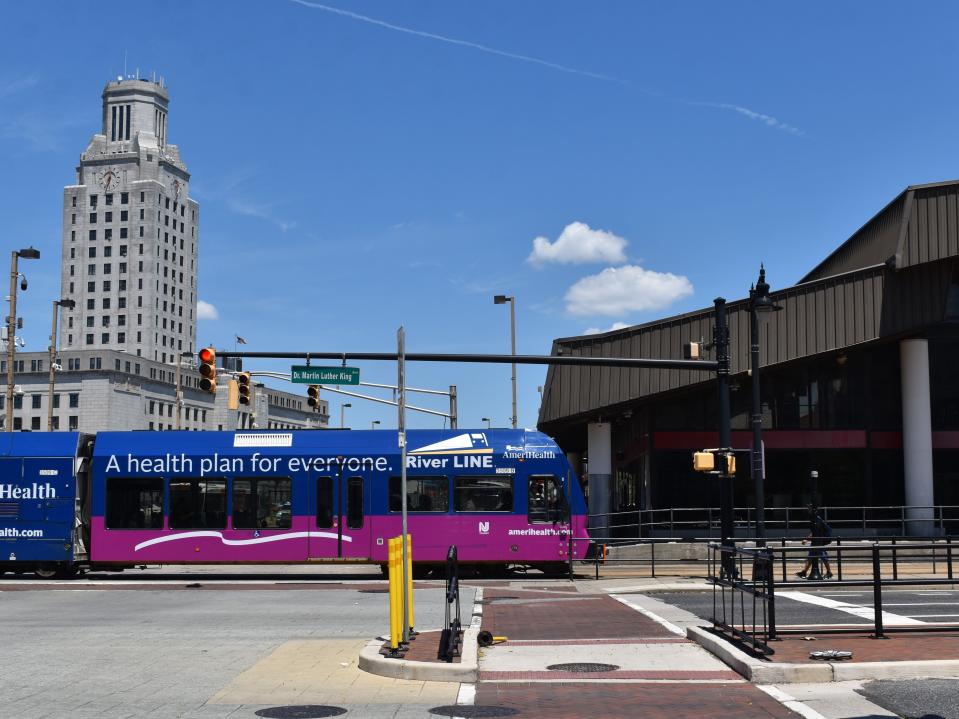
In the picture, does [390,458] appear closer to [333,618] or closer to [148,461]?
[148,461]

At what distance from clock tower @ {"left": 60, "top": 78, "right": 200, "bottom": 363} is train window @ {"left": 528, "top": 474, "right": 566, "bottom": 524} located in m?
151

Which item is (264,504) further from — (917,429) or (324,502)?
(917,429)

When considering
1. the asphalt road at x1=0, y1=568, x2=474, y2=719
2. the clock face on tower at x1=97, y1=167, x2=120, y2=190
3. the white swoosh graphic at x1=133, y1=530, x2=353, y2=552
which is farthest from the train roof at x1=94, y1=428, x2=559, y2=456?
the clock face on tower at x1=97, y1=167, x2=120, y2=190

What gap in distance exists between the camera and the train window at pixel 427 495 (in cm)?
2722

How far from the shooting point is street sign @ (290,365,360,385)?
2775 centimetres

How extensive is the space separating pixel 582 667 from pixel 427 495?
50.3 ft

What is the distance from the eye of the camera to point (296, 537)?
27.2 meters

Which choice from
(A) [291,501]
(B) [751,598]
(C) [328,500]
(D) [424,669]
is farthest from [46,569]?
(B) [751,598]

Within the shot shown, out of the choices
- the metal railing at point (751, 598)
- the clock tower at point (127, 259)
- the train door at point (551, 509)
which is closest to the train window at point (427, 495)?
the train door at point (551, 509)

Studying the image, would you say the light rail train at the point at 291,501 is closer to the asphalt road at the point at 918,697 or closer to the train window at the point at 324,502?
the train window at the point at 324,502

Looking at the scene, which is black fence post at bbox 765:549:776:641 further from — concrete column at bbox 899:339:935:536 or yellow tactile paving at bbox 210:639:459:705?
concrete column at bbox 899:339:935:536

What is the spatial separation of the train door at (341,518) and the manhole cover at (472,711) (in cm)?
1750

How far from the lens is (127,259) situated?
172 metres

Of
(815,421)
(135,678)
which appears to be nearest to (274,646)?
(135,678)
